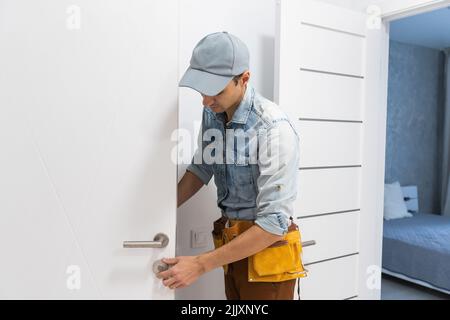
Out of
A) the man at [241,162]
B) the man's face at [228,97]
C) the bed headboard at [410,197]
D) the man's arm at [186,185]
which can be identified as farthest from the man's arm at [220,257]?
the bed headboard at [410,197]

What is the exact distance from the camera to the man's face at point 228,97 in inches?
48.1

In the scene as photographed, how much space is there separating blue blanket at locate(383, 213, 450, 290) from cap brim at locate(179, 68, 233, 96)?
2904 mm

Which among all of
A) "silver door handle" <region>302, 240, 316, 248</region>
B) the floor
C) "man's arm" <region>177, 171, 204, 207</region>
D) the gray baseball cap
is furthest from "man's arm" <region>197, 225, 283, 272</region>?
the floor

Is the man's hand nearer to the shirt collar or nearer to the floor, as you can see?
the shirt collar

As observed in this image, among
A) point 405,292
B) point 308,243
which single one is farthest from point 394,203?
point 308,243

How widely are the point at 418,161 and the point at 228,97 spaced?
14.4 ft

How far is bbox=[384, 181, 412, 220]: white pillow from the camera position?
13.8ft

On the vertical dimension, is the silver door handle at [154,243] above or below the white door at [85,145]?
below

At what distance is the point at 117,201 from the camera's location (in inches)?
51.8

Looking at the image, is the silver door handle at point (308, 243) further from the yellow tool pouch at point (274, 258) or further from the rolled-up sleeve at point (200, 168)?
the rolled-up sleeve at point (200, 168)

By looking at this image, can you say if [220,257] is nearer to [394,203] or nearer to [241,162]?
[241,162]

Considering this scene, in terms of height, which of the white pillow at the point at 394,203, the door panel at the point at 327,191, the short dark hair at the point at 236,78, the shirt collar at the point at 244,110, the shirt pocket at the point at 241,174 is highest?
→ the short dark hair at the point at 236,78
